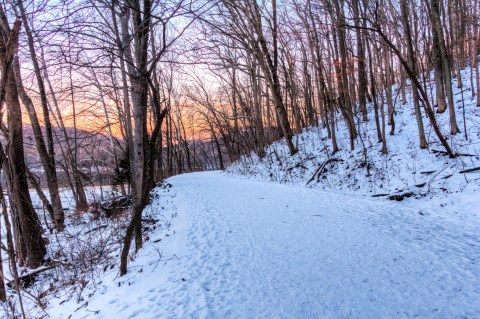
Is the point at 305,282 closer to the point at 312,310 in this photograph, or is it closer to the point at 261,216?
the point at 312,310

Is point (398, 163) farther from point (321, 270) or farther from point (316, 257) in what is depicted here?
point (321, 270)

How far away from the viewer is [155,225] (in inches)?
260

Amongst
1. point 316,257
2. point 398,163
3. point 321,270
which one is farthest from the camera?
point 398,163

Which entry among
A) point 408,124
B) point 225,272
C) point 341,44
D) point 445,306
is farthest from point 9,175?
point 408,124

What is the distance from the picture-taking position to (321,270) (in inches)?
123

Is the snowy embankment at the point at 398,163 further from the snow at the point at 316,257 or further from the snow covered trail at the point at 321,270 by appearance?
the snow covered trail at the point at 321,270

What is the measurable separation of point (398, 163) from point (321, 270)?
584 centimetres

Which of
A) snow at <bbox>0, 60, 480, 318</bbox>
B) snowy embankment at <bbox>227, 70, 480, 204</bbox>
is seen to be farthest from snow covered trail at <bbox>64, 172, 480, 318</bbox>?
snowy embankment at <bbox>227, 70, 480, 204</bbox>

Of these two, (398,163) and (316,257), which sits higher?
(398,163)

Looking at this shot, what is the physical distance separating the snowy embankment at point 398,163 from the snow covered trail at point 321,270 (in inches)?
50.7

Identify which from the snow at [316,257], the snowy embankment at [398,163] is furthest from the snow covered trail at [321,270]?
the snowy embankment at [398,163]

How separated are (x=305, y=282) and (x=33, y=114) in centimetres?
958

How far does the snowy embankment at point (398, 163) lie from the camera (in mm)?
5867

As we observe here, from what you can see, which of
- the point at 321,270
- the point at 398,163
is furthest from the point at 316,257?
the point at 398,163
